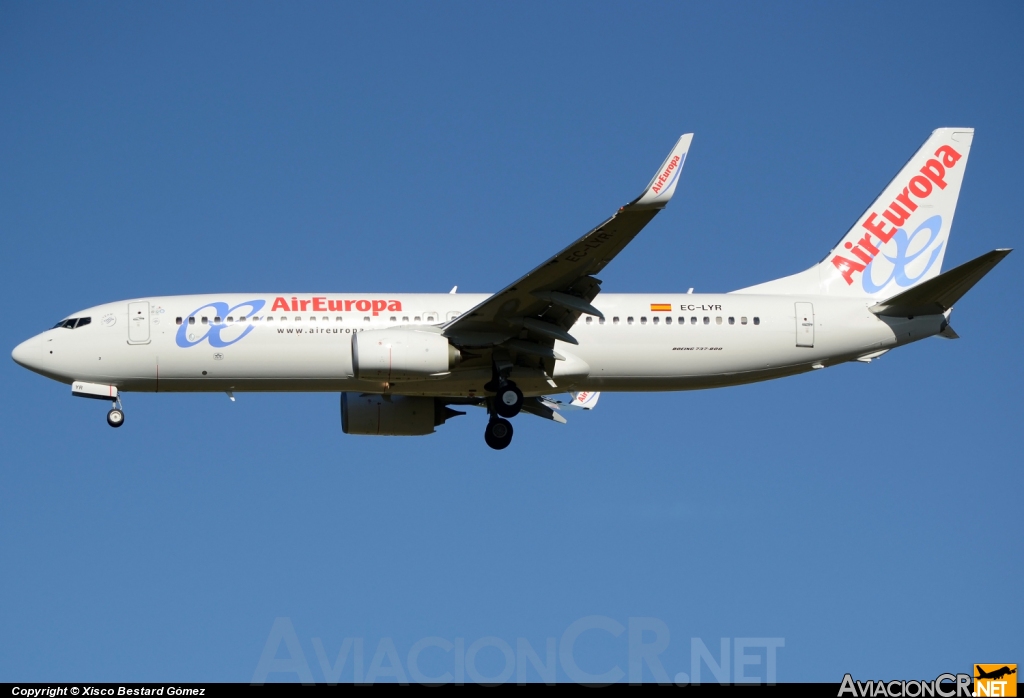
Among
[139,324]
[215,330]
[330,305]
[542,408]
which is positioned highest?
[330,305]

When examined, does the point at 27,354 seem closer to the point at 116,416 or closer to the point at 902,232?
the point at 116,416

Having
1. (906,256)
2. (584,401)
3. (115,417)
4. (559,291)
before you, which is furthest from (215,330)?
(906,256)

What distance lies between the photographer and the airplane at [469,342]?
114 ft

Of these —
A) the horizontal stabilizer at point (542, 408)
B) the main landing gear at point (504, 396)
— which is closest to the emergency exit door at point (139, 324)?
the main landing gear at point (504, 396)

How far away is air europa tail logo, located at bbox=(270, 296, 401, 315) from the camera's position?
36188 mm

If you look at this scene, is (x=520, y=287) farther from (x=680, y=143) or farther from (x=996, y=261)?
(x=996, y=261)

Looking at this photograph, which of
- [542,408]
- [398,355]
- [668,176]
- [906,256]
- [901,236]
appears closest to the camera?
[668,176]

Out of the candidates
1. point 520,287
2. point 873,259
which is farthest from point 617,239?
point 873,259

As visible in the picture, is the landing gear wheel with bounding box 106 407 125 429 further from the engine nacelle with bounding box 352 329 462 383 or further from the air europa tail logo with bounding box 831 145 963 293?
the air europa tail logo with bounding box 831 145 963 293

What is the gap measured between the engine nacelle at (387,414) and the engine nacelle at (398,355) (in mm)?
4060

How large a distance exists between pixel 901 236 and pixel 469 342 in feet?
45.5

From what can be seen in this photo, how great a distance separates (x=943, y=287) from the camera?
35406mm

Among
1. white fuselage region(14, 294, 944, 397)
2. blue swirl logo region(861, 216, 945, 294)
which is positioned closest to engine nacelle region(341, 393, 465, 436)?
white fuselage region(14, 294, 944, 397)

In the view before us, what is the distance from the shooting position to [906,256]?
39.6 meters
